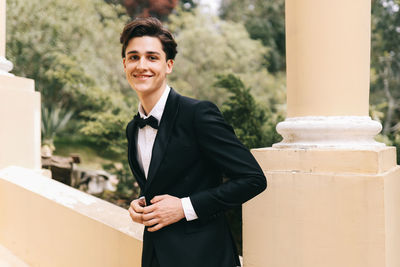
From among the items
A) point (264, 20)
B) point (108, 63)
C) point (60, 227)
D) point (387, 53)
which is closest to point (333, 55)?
point (60, 227)

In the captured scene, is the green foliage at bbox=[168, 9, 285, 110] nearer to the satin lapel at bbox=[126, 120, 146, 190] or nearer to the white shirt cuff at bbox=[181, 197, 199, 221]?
the satin lapel at bbox=[126, 120, 146, 190]

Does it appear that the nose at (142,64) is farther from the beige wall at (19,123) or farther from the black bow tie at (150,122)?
the beige wall at (19,123)

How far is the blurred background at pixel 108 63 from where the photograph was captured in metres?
11.9

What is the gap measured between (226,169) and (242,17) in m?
18.6

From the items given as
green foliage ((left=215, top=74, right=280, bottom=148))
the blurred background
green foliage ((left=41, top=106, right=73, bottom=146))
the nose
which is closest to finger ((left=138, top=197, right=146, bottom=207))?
the nose

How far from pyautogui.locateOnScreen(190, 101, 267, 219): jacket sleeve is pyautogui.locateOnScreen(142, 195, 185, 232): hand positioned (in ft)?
0.24

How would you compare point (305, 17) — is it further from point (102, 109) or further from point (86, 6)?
point (86, 6)

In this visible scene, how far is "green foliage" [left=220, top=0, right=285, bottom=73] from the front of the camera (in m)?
18.5

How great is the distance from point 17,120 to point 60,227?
1.43 meters

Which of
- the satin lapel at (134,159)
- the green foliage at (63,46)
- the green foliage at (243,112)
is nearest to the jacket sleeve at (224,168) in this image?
the satin lapel at (134,159)

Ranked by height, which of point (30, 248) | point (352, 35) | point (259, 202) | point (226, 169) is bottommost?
point (30, 248)

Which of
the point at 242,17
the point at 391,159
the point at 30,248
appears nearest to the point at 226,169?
the point at 391,159

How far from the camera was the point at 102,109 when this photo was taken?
1139cm

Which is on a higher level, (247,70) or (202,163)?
(247,70)
